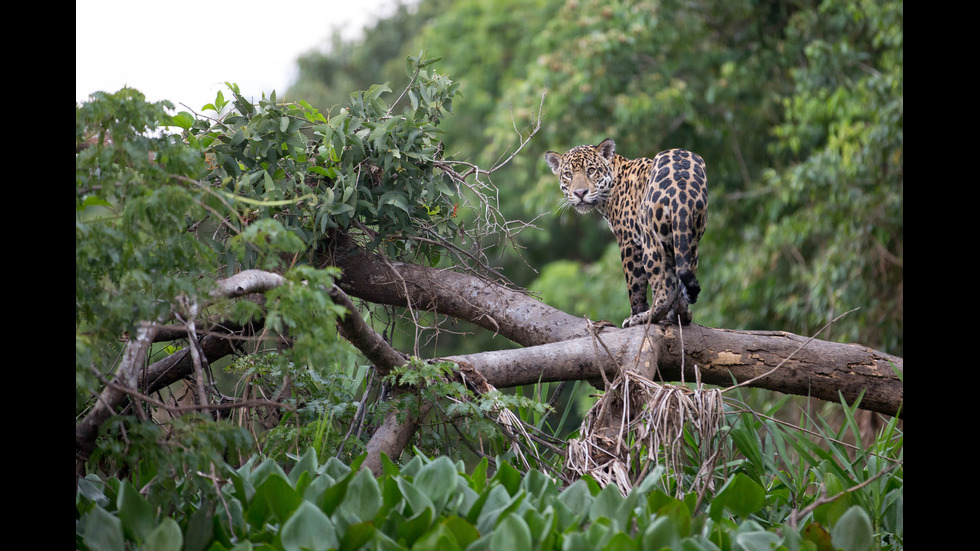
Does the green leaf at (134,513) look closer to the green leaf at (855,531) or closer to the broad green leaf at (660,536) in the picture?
the broad green leaf at (660,536)

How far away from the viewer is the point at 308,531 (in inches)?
87.0

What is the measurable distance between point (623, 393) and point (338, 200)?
1594 millimetres

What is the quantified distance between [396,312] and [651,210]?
1.52 meters

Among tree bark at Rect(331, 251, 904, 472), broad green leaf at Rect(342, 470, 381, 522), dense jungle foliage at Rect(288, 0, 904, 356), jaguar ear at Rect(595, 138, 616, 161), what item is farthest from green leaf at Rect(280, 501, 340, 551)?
dense jungle foliage at Rect(288, 0, 904, 356)

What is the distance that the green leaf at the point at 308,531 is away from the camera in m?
2.19

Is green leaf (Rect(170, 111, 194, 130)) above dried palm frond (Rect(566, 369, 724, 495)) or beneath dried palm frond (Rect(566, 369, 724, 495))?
above

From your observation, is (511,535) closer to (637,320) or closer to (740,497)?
(740,497)

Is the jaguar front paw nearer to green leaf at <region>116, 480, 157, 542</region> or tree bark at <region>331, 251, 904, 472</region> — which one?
tree bark at <region>331, 251, 904, 472</region>

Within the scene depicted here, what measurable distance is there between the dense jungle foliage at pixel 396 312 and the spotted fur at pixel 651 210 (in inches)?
17.4

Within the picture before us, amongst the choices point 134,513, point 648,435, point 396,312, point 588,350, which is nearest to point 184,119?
point 396,312

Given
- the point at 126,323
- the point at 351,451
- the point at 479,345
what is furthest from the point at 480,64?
the point at 126,323

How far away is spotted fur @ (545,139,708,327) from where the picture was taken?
4.05 m

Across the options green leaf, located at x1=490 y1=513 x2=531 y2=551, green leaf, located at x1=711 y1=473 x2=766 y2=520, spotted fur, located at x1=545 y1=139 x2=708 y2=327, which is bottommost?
green leaf, located at x1=711 y1=473 x2=766 y2=520

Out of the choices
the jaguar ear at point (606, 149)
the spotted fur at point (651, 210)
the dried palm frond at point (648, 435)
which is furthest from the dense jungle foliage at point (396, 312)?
the jaguar ear at point (606, 149)
